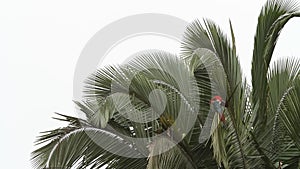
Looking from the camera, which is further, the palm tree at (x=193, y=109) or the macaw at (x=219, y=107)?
the palm tree at (x=193, y=109)

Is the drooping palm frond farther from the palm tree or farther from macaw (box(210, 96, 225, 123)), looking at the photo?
macaw (box(210, 96, 225, 123))

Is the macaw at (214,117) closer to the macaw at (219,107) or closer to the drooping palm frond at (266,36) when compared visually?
the macaw at (219,107)

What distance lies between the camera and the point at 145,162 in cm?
885

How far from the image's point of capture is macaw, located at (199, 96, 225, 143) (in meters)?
7.32

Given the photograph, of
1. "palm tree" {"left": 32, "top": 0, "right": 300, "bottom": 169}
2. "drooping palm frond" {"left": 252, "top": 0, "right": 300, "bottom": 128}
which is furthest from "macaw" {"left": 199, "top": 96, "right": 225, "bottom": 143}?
"drooping palm frond" {"left": 252, "top": 0, "right": 300, "bottom": 128}

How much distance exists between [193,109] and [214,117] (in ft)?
4.39

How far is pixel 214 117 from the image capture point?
7406 mm

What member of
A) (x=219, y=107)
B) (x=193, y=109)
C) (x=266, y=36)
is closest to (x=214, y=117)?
(x=219, y=107)

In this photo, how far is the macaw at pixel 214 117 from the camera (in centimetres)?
732

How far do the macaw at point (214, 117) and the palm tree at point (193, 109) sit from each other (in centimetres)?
12

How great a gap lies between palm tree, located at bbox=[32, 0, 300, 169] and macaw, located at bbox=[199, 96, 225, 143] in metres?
0.12

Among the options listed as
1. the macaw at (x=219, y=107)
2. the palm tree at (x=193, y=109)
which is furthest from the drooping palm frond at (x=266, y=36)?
the macaw at (x=219, y=107)

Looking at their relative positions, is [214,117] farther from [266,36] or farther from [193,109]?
[266,36]

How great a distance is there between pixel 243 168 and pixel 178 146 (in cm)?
104
